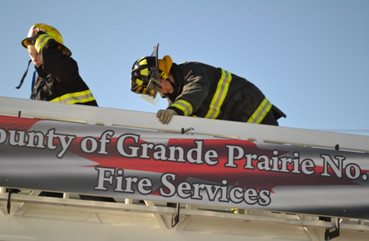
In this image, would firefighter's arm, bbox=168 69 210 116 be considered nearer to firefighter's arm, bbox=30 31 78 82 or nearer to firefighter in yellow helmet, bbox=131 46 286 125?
firefighter in yellow helmet, bbox=131 46 286 125

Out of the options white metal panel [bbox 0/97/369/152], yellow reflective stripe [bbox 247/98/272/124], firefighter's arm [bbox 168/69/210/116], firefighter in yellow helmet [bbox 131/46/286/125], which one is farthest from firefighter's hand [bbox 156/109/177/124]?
yellow reflective stripe [bbox 247/98/272/124]

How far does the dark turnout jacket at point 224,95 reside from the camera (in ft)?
21.2

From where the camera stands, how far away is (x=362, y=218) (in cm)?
517

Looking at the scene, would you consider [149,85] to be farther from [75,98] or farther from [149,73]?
[75,98]

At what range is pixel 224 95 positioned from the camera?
661 cm

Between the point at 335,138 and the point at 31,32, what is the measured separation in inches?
126

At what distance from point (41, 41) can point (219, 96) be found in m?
1.88

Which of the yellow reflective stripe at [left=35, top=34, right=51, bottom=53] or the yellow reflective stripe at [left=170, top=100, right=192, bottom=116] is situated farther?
the yellow reflective stripe at [left=35, top=34, right=51, bottom=53]

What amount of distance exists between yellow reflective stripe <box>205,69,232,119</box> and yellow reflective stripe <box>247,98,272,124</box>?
38 cm

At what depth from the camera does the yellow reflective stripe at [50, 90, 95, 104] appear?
6086 mm

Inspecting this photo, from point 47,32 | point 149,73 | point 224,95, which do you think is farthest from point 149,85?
point 47,32

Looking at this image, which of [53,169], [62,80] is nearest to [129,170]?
[53,169]

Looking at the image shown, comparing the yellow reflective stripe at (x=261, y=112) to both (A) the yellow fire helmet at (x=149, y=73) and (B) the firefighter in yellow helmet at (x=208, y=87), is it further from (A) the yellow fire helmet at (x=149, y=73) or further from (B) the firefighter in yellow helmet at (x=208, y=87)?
(A) the yellow fire helmet at (x=149, y=73)

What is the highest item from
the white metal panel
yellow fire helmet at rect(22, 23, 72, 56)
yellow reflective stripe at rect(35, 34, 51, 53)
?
yellow fire helmet at rect(22, 23, 72, 56)
